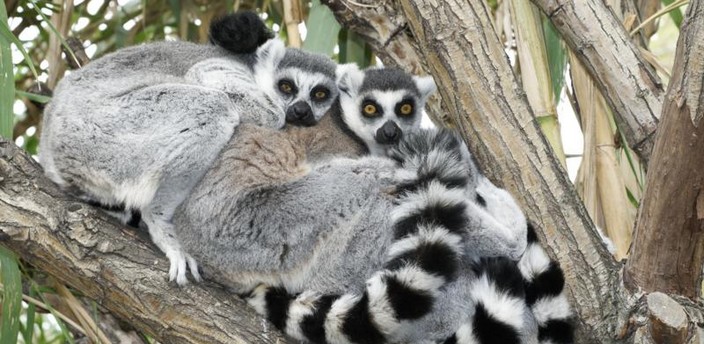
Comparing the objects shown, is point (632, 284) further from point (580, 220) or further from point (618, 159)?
point (618, 159)

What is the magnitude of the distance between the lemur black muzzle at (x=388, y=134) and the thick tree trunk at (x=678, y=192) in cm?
145

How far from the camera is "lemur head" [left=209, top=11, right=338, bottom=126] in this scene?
4227 millimetres

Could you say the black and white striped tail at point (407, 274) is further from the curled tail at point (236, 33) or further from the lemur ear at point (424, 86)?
the curled tail at point (236, 33)

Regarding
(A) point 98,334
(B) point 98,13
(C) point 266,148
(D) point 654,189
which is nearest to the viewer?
(D) point 654,189

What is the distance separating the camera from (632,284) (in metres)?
3.10

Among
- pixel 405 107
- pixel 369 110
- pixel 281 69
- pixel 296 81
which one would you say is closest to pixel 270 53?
pixel 281 69

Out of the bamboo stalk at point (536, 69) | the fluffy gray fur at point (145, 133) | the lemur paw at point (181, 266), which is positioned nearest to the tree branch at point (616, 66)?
the bamboo stalk at point (536, 69)

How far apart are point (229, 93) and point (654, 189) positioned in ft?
5.94

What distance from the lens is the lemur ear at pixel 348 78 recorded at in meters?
4.50

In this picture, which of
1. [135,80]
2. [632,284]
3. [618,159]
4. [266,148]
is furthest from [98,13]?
[632,284]

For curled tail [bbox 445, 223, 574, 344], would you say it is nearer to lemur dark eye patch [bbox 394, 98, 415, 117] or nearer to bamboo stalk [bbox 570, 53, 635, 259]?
bamboo stalk [bbox 570, 53, 635, 259]

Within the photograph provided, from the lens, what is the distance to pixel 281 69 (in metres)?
4.43

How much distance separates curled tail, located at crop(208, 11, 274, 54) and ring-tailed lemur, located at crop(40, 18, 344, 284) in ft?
1.04

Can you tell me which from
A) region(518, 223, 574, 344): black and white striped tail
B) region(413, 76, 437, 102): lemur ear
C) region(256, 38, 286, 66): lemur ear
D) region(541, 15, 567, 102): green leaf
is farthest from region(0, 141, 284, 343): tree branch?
region(541, 15, 567, 102): green leaf
